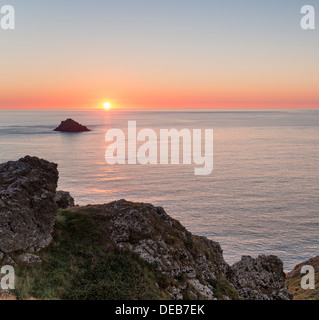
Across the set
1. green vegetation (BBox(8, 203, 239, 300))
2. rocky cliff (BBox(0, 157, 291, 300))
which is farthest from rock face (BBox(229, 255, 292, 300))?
green vegetation (BBox(8, 203, 239, 300))

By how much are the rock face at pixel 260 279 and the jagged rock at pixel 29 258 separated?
61.5 ft

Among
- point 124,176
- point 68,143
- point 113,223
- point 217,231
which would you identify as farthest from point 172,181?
point 68,143

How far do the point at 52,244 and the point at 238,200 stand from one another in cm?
6848

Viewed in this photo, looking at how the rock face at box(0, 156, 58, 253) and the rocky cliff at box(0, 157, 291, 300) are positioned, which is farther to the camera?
the rock face at box(0, 156, 58, 253)

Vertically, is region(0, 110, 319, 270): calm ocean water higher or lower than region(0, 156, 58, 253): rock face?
lower

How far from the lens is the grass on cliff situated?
1877 centimetres

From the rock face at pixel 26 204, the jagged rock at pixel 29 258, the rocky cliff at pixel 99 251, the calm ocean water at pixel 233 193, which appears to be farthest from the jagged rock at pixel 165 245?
the calm ocean water at pixel 233 193

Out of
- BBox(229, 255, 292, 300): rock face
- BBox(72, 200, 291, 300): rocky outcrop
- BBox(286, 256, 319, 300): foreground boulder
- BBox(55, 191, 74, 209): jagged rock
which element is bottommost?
BBox(286, 256, 319, 300): foreground boulder

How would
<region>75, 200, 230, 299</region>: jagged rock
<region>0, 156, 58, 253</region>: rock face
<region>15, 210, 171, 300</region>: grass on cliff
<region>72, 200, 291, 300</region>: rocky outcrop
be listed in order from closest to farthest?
<region>15, 210, 171, 300</region>: grass on cliff < <region>0, 156, 58, 253</region>: rock face < <region>75, 200, 230, 299</region>: jagged rock < <region>72, 200, 291, 300</region>: rocky outcrop

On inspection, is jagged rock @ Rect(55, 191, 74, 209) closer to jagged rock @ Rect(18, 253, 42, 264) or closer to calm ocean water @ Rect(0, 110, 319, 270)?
jagged rock @ Rect(18, 253, 42, 264)

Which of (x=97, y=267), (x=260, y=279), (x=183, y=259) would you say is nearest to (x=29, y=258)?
(x=97, y=267)

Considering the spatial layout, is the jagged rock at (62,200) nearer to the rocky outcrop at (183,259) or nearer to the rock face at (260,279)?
the rocky outcrop at (183,259)

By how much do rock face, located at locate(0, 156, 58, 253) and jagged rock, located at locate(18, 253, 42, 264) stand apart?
69 cm
